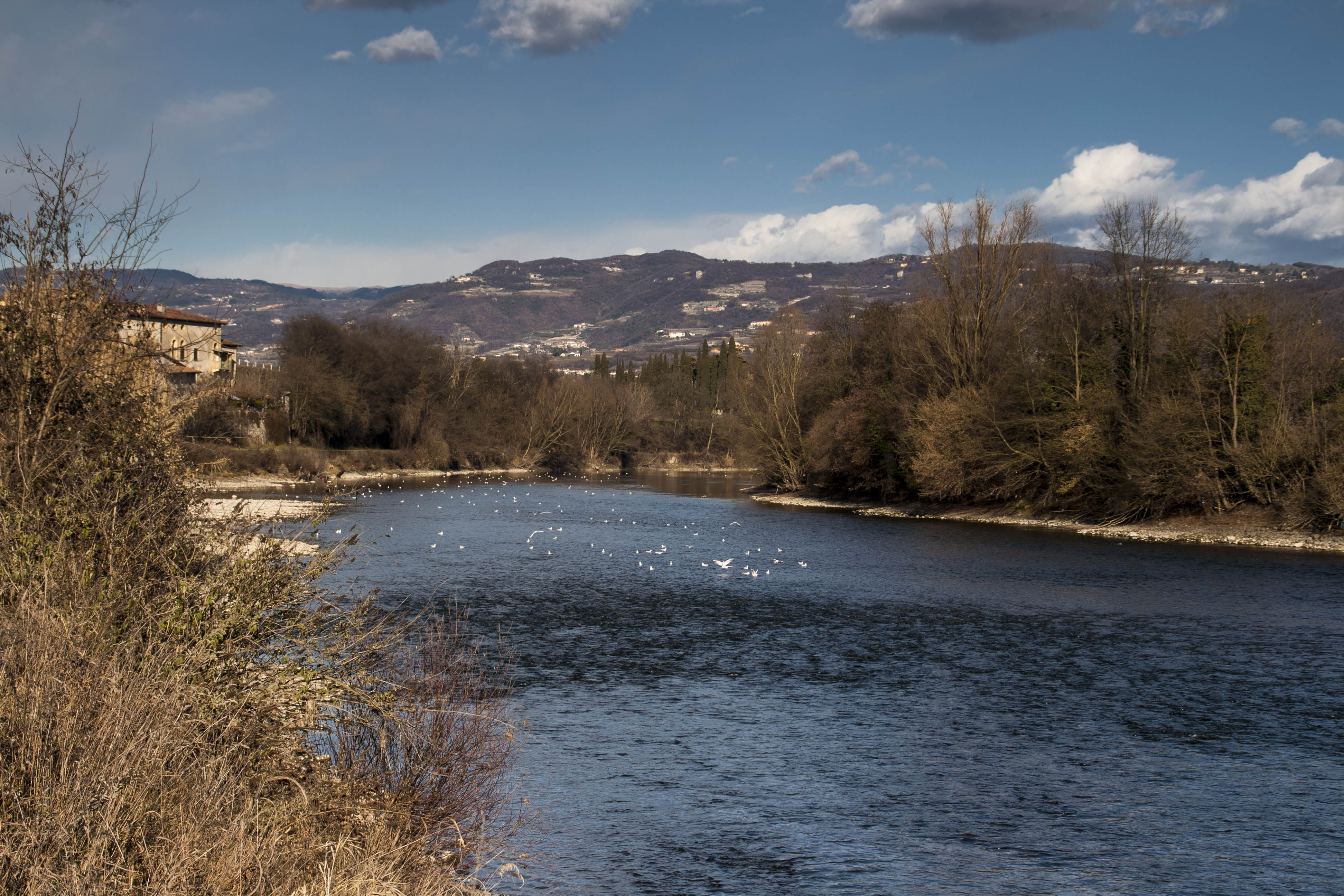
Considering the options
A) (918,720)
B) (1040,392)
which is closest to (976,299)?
(1040,392)

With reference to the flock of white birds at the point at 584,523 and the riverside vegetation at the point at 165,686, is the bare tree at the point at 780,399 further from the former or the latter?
the riverside vegetation at the point at 165,686

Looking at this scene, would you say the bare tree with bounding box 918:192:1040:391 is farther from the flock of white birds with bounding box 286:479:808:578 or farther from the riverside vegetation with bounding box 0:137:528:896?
the riverside vegetation with bounding box 0:137:528:896

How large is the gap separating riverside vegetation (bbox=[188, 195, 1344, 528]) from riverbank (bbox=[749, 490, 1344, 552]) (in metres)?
0.59

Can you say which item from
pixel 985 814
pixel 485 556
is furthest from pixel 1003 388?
pixel 985 814

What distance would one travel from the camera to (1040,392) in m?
48.9

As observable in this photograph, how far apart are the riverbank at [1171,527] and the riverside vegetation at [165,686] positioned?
128 feet

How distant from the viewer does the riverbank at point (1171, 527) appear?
39.0 m

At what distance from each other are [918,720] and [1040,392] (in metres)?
37.5

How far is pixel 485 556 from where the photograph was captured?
32969 mm

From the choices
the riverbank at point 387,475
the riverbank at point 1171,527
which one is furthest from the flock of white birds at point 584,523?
the riverbank at point 1171,527

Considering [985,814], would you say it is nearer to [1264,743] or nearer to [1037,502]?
[1264,743]

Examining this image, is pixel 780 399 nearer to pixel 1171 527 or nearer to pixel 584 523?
pixel 584 523

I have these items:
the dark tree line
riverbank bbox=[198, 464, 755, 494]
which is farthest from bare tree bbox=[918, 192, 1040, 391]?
riverbank bbox=[198, 464, 755, 494]

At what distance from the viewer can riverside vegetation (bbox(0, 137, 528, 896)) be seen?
5.70m
